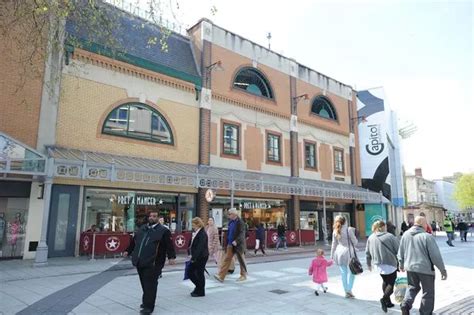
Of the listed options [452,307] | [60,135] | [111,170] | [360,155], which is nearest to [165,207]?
[111,170]

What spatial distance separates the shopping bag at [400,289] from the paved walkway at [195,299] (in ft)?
0.66

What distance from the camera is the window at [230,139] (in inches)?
738

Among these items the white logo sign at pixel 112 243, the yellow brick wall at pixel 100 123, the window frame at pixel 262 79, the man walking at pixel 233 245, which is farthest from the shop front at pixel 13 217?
the window frame at pixel 262 79

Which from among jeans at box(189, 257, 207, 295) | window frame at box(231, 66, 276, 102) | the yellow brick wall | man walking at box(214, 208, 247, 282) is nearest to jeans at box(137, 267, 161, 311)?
jeans at box(189, 257, 207, 295)

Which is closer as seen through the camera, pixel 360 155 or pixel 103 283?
pixel 103 283

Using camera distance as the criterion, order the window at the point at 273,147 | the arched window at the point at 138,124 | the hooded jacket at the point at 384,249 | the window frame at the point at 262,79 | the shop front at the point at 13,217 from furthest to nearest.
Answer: the window at the point at 273,147 → the window frame at the point at 262,79 → the arched window at the point at 138,124 → the shop front at the point at 13,217 → the hooded jacket at the point at 384,249

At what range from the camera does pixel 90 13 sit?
27.0ft

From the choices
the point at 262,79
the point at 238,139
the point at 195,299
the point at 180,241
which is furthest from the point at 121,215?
the point at 262,79

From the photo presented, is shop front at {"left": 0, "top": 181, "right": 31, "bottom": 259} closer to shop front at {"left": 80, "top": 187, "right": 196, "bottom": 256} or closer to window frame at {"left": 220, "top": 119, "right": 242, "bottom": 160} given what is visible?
shop front at {"left": 80, "top": 187, "right": 196, "bottom": 256}

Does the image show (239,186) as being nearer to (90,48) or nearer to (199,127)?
(199,127)

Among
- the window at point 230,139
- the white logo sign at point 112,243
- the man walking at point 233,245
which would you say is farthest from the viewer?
the window at point 230,139

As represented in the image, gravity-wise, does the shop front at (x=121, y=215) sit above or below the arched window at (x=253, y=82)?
below

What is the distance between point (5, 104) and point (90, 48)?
12.9 ft

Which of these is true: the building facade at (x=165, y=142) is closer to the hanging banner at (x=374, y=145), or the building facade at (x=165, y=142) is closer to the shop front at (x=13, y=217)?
the shop front at (x=13, y=217)
